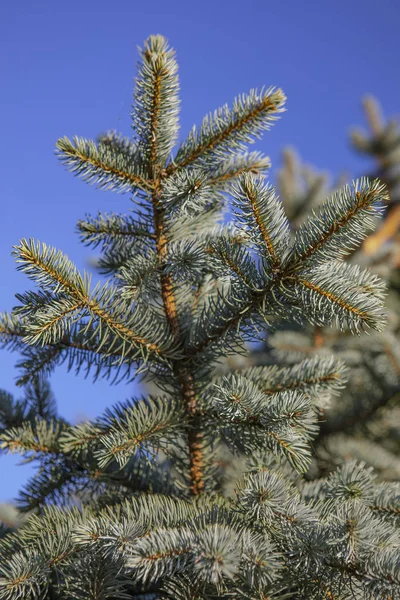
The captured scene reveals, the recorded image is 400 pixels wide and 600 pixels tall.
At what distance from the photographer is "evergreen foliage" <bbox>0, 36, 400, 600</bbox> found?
0.80m

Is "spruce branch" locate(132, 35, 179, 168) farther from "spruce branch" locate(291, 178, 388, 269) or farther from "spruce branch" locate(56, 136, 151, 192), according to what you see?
"spruce branch" locate(291, 178, 388, 269)

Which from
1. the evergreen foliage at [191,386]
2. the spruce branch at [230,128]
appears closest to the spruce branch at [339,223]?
the evergreen foliage at [191,386]

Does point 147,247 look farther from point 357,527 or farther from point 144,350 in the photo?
point 357,527

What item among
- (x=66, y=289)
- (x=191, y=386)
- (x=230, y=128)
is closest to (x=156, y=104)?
(x=230, y=128)

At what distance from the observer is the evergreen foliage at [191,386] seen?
31.5 inches

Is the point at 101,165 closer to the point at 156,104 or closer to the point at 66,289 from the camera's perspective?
the point at 156,104

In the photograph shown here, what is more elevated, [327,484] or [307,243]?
[307,243]

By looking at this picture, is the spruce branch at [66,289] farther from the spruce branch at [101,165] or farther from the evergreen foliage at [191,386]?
the spruce branch at [101,165]

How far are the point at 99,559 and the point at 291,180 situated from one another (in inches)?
114

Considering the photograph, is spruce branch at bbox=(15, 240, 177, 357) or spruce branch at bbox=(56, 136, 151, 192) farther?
spruce branch at bbox=(56, 136, 151, 192)

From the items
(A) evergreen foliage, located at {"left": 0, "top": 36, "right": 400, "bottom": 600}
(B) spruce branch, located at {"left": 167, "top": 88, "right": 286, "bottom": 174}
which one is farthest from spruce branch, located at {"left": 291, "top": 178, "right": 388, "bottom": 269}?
(B) spruce branch, located at {"left": 167, "top": 88, "right": 286, "bottom": 174}

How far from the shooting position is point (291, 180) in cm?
347

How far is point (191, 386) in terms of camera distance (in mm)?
1086

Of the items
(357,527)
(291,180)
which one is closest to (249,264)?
(357,527)
